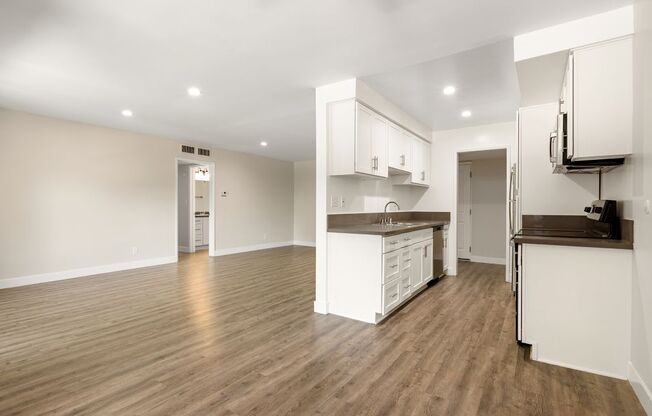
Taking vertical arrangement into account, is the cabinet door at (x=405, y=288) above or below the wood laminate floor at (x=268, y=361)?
above

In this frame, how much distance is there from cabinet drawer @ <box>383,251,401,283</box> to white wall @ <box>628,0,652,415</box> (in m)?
1.79

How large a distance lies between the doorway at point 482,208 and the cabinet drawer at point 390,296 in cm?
380

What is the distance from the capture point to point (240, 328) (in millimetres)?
2990

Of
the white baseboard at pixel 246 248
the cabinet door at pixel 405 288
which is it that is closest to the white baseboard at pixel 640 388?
the cabinet door at pixel 405 288

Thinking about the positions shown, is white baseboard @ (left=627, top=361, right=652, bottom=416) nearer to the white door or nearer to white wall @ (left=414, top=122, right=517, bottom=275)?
white wall @ (left=414, top=122, right=517, bottom=275)

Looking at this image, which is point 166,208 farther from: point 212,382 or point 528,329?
point 528,329

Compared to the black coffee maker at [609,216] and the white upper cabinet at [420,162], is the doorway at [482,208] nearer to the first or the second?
the white upper cabinet at [420,162]

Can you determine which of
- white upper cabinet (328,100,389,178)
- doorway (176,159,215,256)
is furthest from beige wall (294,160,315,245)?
white upper cabinet (328,100,389,178)

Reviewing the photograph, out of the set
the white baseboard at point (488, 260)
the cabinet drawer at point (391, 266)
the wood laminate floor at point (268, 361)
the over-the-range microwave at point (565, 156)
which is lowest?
the wood laminate floor at point (268, 361)

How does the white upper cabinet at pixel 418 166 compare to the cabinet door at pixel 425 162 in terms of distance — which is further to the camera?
the cabinet door at pixel 425 162

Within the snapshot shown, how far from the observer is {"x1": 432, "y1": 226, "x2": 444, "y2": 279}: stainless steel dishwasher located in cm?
468

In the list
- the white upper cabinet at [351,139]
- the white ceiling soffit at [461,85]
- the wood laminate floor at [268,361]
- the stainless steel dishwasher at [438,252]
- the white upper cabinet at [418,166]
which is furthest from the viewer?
the white upper cabinet at [418,166]

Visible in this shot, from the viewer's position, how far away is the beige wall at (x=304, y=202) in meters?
9.16

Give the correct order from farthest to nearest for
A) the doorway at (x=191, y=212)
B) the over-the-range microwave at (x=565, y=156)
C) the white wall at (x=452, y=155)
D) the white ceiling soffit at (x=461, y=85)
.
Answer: the doorway at (x=191, y=212) → the white wall at (x=452, y=155) → the white ceiling soffit at (x=461, y=85) → the over-the-range microwave at (x=565, y=156)
